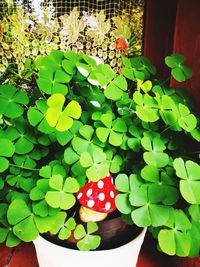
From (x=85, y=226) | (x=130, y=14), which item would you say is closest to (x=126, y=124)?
(x=85, y=226)

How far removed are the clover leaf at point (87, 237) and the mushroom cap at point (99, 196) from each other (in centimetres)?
6

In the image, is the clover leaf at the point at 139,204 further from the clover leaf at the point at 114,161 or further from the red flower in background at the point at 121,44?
the red flower in background at the point at 121,44

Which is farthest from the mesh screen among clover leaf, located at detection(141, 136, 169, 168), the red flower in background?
clover leaf, located at detection(141, 136, 169, 168)

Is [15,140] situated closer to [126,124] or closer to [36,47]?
[126,124]

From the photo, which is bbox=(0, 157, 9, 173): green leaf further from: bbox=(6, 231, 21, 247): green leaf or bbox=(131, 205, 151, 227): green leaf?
bbox=(131, 205, 151, 227): green leaf

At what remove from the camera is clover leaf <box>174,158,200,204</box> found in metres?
0.68

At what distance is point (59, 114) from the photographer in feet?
2.47

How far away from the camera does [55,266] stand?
2.74 ft

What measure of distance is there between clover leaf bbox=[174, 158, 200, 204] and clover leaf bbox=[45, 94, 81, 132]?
27 cm

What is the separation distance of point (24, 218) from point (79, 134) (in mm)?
256

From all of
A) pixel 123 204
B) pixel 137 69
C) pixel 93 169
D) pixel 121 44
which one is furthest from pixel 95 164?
pixel 121 44

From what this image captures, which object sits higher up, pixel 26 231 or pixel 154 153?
pixel 154 153

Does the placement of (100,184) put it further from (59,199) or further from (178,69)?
(178,69)

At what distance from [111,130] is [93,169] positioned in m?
0.14
